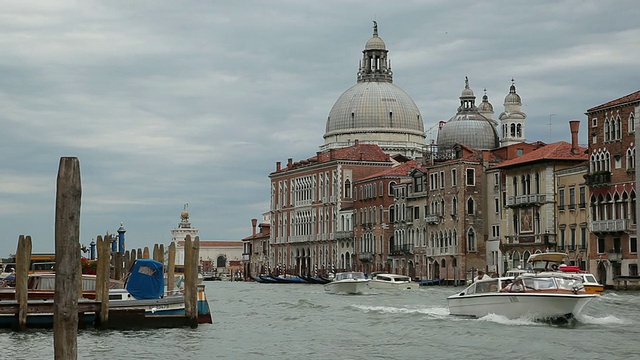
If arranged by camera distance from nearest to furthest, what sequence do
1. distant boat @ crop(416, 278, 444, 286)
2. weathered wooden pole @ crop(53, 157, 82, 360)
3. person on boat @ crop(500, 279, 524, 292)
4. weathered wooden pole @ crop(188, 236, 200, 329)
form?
weathered wooden pole @ crop(53, 157, 82, 360), weathered wooden pole @ crop(188, 236, 200, 329), person on boat @ crop(500, 279, 524, 292), distant boat @ crop(416, 278, 444, 286)

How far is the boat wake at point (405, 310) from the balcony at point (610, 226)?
56.9 feet

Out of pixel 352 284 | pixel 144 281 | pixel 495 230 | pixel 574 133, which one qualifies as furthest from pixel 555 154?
pixel 144 281

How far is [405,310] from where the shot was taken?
112 feet

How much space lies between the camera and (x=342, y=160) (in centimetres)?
8269

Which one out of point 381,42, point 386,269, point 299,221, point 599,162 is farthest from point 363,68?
point 599,162

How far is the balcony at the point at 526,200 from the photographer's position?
187 feet

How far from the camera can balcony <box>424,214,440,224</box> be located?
67.2 meters

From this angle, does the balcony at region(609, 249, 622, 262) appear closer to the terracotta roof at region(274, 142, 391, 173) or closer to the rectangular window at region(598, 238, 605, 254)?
the rectangular window at region(598, 238, 605, 254)

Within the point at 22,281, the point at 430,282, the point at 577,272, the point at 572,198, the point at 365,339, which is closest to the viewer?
the point at 22,281

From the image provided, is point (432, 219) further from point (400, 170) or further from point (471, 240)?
point (400, 170)

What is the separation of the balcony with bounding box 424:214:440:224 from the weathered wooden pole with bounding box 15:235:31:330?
45.5 metres

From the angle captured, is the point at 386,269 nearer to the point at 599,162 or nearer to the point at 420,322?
the point at 599,162

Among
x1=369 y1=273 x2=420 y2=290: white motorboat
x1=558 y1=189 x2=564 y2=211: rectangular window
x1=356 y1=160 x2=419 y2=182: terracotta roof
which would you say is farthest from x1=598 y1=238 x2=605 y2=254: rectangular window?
x1=356 y1=160 x2=419 y2=182: terracotta roof

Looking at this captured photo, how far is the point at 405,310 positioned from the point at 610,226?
65.3ft
